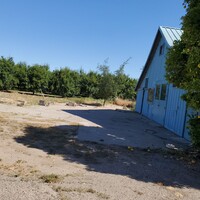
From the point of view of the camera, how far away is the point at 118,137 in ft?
30.5

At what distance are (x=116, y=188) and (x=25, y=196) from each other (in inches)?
59.9

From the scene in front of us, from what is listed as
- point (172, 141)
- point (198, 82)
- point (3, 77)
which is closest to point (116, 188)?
point (198, 82)

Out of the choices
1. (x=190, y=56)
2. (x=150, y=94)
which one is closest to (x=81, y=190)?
(x=190, y=56)

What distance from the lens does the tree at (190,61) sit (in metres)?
6.16

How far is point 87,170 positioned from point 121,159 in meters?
1.38

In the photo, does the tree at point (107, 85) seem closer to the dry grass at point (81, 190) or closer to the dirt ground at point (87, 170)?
the dirt ground at point (87, 170)

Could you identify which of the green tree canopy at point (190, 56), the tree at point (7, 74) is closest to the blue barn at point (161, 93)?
the green tree canopy at point (190, 56)

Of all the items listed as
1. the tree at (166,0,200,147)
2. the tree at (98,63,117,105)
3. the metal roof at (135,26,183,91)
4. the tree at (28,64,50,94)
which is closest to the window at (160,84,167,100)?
the metal roof at (135,26,183,91)

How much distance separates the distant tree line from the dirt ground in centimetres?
2090

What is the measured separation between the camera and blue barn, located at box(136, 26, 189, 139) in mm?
11552

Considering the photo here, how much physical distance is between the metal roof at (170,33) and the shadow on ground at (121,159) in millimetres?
8712

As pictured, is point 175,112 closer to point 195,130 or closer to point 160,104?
point 160,104

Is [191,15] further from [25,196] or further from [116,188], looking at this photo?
[25,196]

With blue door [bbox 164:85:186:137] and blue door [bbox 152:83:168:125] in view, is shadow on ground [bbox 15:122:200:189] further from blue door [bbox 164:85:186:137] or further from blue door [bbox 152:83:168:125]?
blue door [bbox 152:83:168:125]
